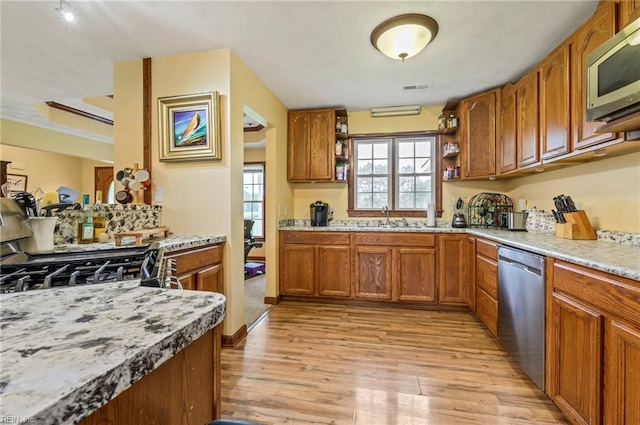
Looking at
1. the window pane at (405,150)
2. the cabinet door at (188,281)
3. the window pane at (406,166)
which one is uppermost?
the window pane at (405,150)

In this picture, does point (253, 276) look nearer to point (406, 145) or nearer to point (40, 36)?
point (406, 145)

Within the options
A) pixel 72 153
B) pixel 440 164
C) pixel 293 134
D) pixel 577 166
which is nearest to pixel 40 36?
pixel 293 134

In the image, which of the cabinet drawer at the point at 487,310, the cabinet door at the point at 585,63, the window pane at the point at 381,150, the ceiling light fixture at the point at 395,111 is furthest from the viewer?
the window pane at the point at 381,150

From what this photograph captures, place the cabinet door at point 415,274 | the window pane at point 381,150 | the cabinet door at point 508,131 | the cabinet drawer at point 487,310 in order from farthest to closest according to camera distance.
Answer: the window pane at point 381,150, the cabinet door at point 415,274, the cabinet door at point 508,131, the cabinet drawer at point 487,310

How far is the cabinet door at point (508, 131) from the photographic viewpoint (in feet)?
9.05

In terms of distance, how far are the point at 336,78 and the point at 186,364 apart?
2.85 metres

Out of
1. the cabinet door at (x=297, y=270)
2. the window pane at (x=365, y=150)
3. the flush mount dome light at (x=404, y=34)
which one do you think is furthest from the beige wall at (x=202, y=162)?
the window pane at (x=365, y=150)

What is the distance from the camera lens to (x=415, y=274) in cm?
319

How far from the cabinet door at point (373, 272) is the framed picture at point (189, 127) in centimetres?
190

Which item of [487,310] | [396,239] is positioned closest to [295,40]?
[396,239]

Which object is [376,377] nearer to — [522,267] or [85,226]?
[522,267]

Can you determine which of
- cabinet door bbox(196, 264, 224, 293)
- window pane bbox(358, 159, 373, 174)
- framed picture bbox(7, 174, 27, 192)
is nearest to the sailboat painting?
cabinet door bbox(196, 264, 224, 293)

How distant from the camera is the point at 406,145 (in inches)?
151

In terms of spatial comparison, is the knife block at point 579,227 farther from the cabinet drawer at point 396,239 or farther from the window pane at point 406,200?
the window pane at point 406,200
